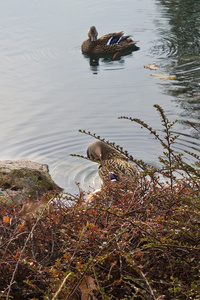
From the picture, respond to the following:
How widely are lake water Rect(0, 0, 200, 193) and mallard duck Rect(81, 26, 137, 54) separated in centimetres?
36

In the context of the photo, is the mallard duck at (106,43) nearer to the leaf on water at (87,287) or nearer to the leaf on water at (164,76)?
the leaf on water at (164,76)

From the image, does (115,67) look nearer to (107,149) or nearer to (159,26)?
(159,26)

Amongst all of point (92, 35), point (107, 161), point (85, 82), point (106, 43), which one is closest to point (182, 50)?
point (106, 43)

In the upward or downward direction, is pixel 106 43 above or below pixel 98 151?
above

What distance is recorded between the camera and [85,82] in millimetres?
11031

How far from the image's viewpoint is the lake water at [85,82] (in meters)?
7.87

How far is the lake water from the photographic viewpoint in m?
7.87

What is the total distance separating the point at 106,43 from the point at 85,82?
2.92m

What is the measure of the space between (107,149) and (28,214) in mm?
5062

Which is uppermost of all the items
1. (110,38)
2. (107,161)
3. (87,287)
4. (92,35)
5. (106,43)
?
(92,35)

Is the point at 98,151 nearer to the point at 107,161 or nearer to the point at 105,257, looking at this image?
the point at 107,161

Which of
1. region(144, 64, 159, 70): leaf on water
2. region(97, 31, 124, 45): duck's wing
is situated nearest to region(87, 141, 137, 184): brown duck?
region(144, 64, 159, 70): leaf on water

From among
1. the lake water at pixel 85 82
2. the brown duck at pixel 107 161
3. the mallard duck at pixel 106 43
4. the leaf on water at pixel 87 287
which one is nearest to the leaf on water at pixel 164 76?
the lake water at pixel 85 82

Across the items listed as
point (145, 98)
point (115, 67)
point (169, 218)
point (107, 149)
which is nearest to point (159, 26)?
point (115, 67)
